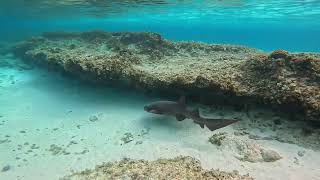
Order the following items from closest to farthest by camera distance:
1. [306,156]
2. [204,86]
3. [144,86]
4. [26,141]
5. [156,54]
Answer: [306,156] → [204,86] → [26,141] → [144,86] → [156,54]

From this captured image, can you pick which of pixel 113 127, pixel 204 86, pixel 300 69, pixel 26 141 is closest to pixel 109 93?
pixel 113 127

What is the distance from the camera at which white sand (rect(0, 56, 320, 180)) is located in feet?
21.3

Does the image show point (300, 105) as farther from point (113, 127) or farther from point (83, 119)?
point (83, 119)

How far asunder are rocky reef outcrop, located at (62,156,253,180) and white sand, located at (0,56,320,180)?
2.64 feet

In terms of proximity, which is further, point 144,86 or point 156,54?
point 156,54

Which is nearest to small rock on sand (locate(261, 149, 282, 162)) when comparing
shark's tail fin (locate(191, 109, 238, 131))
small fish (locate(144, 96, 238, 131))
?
shark's tail fin (locate(191, 109, 238, 131))

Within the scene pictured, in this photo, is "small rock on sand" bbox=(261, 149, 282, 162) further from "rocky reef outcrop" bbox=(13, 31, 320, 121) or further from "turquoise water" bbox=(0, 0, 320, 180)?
"rocky reef outcrop" bbox=(13, 31, 320, 121)

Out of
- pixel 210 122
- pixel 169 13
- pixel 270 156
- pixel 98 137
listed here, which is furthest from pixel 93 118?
pixel 169 13

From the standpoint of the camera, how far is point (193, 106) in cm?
901

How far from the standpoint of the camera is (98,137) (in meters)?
8.66

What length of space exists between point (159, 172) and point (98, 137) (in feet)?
12.1

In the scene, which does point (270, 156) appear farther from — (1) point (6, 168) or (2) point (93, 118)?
(1) point (6, 168)

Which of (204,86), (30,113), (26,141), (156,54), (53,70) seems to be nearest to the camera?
(204,86)

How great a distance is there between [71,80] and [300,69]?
30.3 ft
